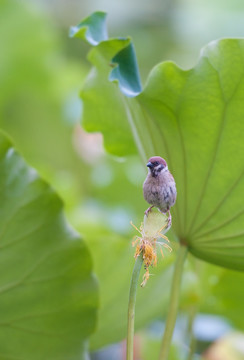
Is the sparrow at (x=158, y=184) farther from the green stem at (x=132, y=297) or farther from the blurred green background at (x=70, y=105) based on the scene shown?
the blurred green background at (x=70, y=105)

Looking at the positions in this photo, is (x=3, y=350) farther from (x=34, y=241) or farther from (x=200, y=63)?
(x=200, y=63)

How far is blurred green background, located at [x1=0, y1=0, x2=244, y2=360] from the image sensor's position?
1.56 meters

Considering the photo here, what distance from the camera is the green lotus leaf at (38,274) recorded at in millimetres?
571

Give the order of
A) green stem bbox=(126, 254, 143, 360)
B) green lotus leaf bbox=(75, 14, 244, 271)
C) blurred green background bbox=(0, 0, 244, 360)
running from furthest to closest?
blurred green background bbox=(0, 0, 244, 360) → green lotus leaf bbox=(75, 14, 244, 271) → green stem bbox=(126, 254, 143, 360)

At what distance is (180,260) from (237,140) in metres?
0.12

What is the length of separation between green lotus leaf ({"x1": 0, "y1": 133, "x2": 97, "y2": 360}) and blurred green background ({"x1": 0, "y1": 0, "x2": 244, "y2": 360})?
1.14 feet

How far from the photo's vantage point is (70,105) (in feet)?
6.56

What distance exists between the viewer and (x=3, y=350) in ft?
1.96

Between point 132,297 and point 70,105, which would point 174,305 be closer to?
point 132,297

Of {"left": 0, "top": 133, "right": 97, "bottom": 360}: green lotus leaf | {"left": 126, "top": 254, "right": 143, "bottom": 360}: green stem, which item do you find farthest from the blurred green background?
{"left": 126, "top": 254, "right": 143, "bottom": 360}: green stem

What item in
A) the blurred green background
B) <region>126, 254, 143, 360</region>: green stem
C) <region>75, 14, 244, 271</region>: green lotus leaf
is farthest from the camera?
the blurred green background

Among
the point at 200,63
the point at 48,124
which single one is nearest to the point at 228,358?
the point at 200,63

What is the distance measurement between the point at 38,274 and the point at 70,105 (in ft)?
4.76

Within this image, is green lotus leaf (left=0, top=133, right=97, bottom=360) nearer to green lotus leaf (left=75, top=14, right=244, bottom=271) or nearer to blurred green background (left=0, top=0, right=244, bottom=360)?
green lotus leaf (left=75, top=14, right=244, bottom=271)
